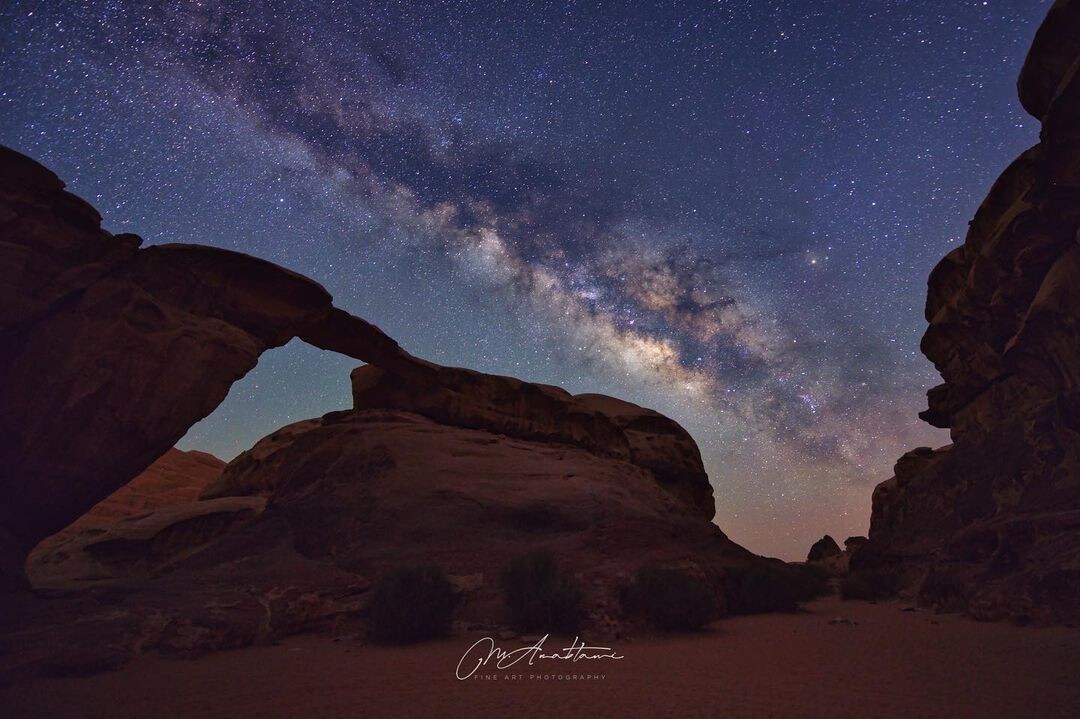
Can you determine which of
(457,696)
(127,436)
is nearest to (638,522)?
(457,696)

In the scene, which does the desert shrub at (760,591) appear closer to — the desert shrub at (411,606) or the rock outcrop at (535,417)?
the rock outcrop at (535,417)

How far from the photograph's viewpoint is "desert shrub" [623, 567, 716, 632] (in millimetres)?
10773

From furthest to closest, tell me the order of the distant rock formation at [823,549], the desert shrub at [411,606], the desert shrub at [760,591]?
the distant rock formation at [823,549] → the desert shrub at [760,591] → the desert shrub at [411,606]

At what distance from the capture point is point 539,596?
33.1 ft

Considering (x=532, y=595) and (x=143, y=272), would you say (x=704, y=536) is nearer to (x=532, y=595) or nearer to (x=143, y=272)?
(x=532, y=595)

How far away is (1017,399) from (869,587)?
8.34 meters

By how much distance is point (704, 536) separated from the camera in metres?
16.5

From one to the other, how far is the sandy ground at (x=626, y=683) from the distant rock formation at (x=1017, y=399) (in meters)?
3.09

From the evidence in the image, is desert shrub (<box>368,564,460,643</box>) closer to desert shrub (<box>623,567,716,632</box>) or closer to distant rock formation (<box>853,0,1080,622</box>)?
desert shrub (<box>623,567,716,632</box>)

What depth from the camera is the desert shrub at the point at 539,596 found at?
10.0 metres

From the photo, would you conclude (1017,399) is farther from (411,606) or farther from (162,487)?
(162,487)

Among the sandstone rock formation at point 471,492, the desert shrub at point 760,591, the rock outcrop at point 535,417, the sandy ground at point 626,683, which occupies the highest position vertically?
the rock outcrop at point 535,417

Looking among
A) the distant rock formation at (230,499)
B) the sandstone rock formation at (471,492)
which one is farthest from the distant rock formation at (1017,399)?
the sandstone rock formation at (471,492)

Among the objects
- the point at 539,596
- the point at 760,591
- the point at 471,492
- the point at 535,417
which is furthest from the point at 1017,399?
the point at 471,492
